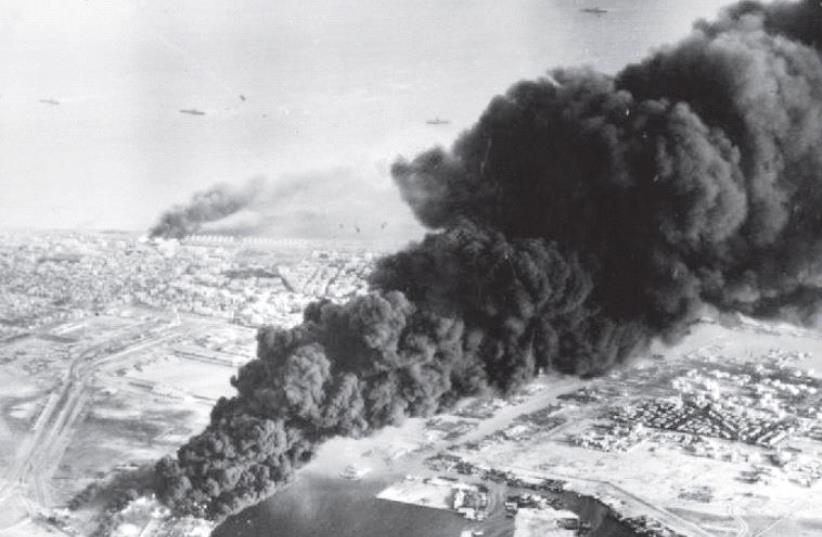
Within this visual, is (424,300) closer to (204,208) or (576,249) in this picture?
(576,249)

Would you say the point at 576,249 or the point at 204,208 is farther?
the point at 204,208

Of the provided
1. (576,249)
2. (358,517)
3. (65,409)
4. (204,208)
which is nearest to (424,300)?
(576,249)

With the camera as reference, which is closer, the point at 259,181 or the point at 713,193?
the point at 713,193

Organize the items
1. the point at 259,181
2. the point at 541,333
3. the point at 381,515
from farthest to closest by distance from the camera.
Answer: the point at 259,181, the point at 381,515, the point at 541,333

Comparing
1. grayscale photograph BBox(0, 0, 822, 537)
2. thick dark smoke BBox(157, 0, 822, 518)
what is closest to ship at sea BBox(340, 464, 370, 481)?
grayscale photograph BBox(0, 0, 822, 537)

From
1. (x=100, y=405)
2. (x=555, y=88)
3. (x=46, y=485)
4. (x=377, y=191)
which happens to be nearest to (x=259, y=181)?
(x=377, y=191)

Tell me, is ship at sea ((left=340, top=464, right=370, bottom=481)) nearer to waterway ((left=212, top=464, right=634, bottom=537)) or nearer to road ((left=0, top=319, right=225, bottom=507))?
waterway ((left=212, top=464, right=634, bottom=537))

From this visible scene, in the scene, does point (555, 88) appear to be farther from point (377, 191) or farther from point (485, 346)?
point (377, 191)

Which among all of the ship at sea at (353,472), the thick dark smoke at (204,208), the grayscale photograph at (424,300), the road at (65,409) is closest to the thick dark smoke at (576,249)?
the grayscale photograph at (424,300)
